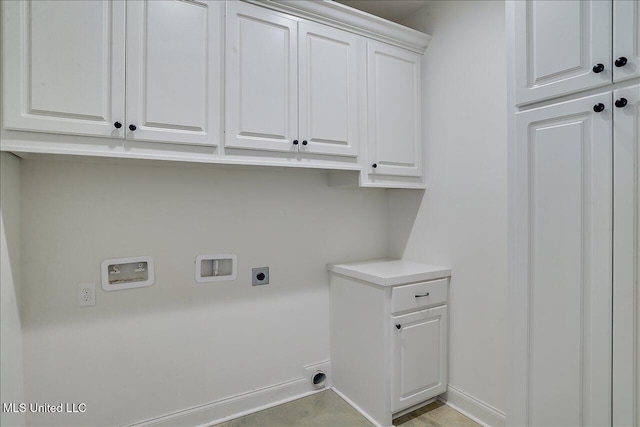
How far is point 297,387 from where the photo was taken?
221 cm

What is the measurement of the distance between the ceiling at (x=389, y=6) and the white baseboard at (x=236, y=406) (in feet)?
8.50

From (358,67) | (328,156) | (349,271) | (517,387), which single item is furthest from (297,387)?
(358,67)

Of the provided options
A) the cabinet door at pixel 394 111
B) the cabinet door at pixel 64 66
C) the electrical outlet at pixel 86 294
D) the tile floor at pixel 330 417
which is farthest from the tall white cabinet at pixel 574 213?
the electrical outlet at pixel 86 294

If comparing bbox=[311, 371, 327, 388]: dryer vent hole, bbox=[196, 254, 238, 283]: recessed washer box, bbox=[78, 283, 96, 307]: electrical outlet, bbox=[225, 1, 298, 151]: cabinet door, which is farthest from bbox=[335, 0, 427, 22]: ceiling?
bbox=[311, 371, 327, 388]: dryer vent hole

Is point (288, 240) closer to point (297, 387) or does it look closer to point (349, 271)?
point (349, 271)

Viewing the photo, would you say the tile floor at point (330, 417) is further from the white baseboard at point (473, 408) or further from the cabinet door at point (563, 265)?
the cabinet door at point (563, 265)

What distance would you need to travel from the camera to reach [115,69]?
139cm

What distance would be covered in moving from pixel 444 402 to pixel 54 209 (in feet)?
8.13

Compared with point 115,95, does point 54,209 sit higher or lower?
lower

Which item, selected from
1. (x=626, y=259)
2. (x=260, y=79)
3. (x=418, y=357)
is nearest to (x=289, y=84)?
(x=260, y=79)

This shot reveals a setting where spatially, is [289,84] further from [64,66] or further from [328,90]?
[64,66]

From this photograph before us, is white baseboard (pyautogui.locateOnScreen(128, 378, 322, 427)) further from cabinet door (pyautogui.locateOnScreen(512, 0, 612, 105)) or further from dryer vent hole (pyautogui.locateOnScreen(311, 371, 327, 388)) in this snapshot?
cabinet door (pyautogui.locateOnScreen(512, 0, 612, 105))

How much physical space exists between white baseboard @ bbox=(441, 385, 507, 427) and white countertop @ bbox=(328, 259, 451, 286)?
0.74 meters

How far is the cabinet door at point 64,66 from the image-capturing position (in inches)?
48.4
